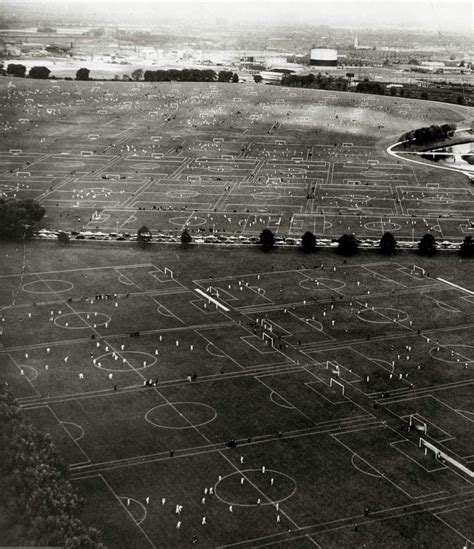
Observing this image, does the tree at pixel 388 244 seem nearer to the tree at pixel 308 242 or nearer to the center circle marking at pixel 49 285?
the tree at pixel 308 242

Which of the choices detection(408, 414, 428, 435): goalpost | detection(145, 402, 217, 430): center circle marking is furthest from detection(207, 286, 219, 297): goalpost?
detection(408, 414, 428, 435): goalpost

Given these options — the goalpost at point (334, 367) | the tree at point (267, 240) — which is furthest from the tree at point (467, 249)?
the goalpost at point (334, 367)

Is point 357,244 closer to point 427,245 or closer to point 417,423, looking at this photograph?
point 427,245

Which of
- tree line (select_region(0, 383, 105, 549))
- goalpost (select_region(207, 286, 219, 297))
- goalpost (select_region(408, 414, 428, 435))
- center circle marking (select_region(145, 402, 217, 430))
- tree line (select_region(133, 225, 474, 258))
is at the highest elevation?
tree line (select_region(0, 383, 105, 549))

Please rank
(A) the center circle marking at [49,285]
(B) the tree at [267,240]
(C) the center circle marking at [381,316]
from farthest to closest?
→ (B) the tree at [267,240], (A) the center circle marking at [49,285], (C) the center circle marking at [381,316]

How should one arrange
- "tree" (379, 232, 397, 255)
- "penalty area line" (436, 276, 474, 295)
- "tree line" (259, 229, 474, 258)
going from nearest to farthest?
"penalty area line" (436, 276, 474, 295), "tree line" (259, 229, 474, 258), "tree" (379, 232, 397, 255)

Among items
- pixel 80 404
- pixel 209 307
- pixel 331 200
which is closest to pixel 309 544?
pixel 80 404

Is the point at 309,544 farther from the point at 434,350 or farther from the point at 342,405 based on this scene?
the point at 434,350

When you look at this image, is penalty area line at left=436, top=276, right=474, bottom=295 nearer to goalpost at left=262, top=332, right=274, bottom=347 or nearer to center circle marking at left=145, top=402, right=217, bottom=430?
goalpost at left=262, top=332, right=274, bottom=347
